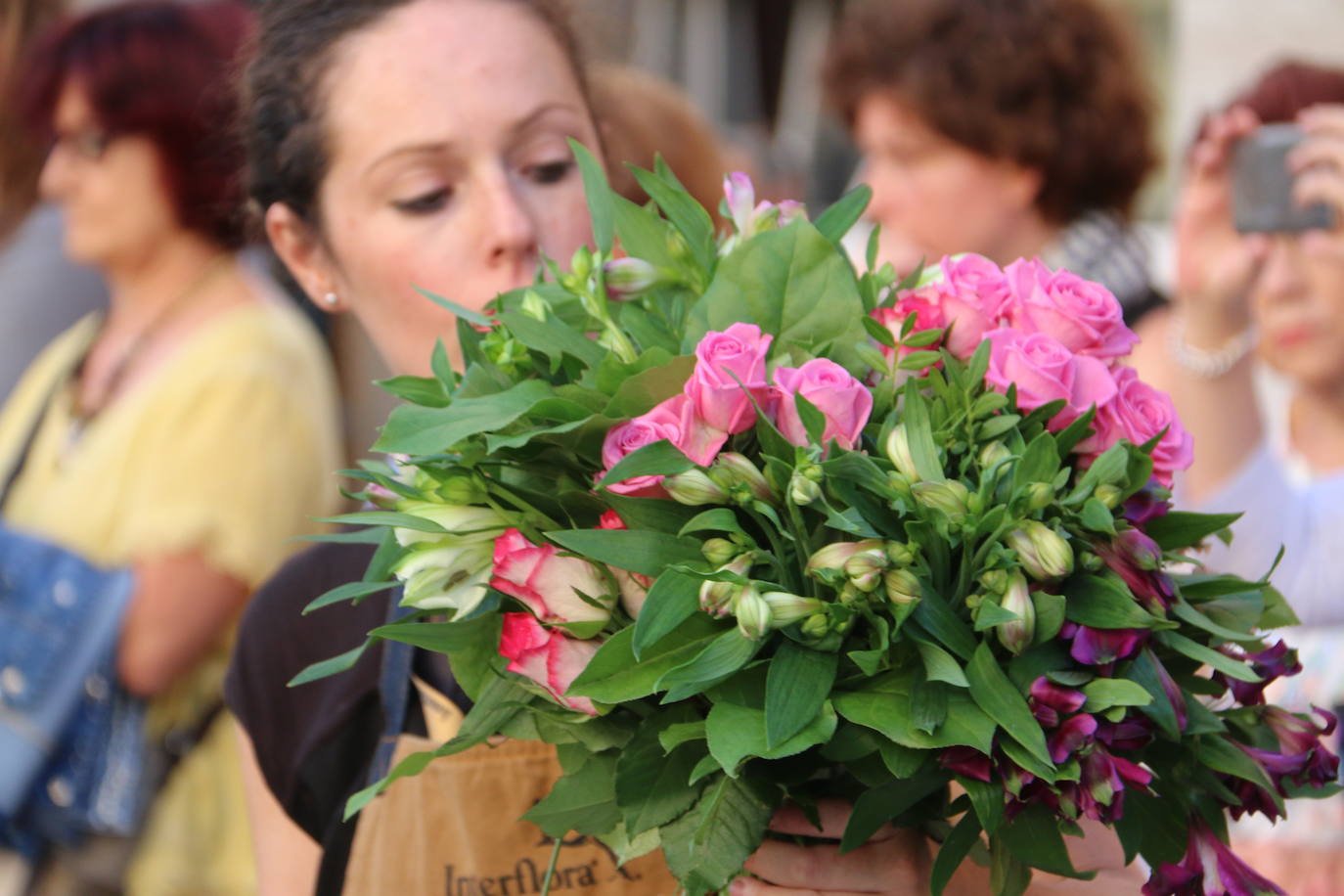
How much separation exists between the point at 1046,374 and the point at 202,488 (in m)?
1.84

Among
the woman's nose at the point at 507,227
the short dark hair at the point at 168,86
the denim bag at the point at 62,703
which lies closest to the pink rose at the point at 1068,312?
the woman's nose at the point at 507,227

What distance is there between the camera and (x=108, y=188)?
9.41 ft

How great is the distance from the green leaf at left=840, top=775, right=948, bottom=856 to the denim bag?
177 centimetres

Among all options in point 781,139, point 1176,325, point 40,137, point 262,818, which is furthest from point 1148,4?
point 262,818

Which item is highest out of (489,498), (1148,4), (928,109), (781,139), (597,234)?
(597,234)

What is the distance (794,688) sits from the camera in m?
1.00

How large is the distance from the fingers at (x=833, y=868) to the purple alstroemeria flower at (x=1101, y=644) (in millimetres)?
261

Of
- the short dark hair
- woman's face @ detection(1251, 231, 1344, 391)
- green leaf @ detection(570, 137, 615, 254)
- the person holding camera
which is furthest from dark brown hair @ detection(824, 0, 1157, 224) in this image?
green leaf @ detection(570, 137, 615, 254)

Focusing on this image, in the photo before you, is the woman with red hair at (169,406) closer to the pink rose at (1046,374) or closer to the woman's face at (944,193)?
the woman's face at (944,193)

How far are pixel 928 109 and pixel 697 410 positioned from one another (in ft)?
7.01

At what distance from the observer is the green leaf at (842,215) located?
47.9 inches

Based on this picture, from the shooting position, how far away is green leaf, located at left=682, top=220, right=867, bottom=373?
1131 mm

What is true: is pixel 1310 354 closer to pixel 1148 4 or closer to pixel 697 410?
pixel 697 410

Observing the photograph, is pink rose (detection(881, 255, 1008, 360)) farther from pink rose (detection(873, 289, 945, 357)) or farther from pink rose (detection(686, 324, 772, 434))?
pink rose (detection(686, 324, 772, 434))
